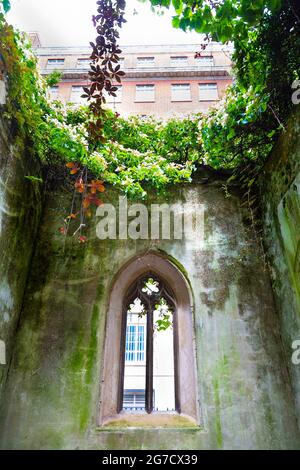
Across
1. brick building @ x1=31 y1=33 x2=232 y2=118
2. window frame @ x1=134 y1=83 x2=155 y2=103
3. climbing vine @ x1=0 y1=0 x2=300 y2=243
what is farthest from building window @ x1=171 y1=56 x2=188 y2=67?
climbing vine @ x1=0 y1=0 x2=300 y2=243

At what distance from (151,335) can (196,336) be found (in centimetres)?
62

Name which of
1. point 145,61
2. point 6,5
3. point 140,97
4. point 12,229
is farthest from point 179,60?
point 12,229

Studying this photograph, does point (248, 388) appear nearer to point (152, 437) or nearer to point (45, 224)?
point (152, 437)

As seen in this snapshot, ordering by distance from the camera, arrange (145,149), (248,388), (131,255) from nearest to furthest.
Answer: (248,388) → (131,255) → (145,149)

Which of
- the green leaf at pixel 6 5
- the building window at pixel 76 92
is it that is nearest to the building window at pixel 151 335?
the green leaf at pixel 6 5

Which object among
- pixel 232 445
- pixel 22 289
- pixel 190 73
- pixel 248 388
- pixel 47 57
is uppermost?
pixel 47 57

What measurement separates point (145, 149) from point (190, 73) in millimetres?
19383

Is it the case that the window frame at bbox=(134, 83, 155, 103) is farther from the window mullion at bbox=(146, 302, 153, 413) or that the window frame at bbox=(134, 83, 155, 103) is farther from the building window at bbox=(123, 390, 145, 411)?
the window mullion at bbox=(146, 302, 153, 413)

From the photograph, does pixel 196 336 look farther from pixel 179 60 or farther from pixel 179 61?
pixel 179 60

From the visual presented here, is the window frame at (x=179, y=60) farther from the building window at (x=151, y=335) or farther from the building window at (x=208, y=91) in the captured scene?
the building window at (x=151, y=335)

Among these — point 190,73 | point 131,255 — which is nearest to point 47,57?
point 190,73

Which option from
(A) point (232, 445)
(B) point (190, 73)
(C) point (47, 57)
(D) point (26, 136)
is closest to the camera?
(A) point (232, 445)

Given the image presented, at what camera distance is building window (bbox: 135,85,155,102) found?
21.3m

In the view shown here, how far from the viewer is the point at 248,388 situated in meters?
3.48
